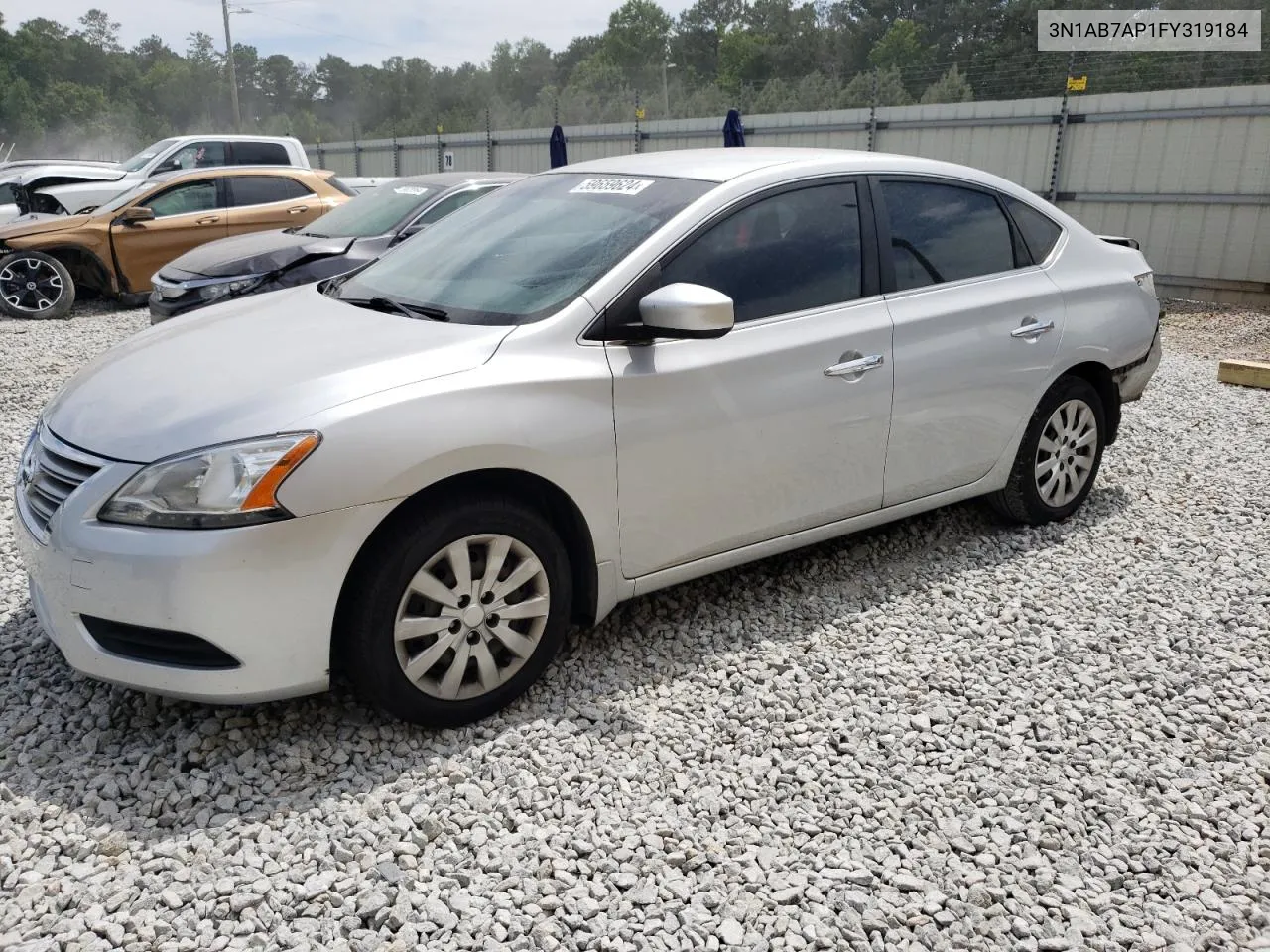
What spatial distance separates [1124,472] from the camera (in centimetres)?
577

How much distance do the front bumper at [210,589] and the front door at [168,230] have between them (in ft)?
30.6

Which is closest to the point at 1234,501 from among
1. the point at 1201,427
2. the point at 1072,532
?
the point at 1072,532

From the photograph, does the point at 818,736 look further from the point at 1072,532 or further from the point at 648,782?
the point at 1072,532

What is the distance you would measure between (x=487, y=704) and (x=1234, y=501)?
4.08 meters

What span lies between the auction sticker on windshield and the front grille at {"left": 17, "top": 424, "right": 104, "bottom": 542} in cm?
198

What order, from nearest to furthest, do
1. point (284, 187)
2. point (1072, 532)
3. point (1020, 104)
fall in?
point (1072, 532)
point (284, 187)
point (1020, 104)

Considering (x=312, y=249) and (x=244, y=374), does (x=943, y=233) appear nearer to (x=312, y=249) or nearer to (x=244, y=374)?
(x=244, y=374)

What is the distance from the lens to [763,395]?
3.60 metres

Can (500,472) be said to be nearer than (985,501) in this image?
Yes

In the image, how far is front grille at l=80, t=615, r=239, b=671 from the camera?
9.18 feet

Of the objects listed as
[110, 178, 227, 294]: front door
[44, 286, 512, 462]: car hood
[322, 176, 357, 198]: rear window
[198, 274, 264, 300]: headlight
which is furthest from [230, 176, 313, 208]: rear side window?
[44, 286, 512, 462]: car hood

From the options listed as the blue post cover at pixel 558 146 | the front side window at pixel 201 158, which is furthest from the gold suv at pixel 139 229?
the blue post cover at pixel 558 146

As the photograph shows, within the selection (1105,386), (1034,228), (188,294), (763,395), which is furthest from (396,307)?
(188,294)

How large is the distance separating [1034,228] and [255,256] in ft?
20.6
